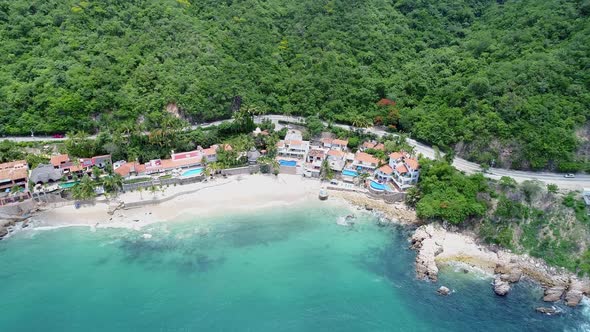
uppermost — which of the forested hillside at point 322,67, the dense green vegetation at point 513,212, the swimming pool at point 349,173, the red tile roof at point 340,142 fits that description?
the forested hillside at point 322,67

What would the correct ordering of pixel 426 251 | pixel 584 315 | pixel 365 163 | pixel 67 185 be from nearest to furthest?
pixel 584 315
pixel 426 251
pixel 67 185
pixel 365 163

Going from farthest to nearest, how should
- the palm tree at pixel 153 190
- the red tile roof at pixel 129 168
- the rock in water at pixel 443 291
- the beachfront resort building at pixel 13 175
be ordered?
the red tile roof at pixel 129 168 → the palm tree at pixel 153 190 → the beachfront resort building at pixel 13 175 → the rock in water at pixel 443 291

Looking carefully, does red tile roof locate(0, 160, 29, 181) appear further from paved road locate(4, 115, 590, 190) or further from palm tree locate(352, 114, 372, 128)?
palm tree locate(352, 114, 372, 128)

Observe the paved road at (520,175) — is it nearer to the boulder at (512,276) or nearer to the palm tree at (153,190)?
the boulder at (512,276)

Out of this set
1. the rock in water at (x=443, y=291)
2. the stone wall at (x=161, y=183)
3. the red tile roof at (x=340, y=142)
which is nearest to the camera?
the rock in water at (x=443, y=291)

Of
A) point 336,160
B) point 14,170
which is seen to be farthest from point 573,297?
point 14,170

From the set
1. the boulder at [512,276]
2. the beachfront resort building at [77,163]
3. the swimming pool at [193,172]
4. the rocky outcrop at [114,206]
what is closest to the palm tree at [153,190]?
the rocky outcrop at [114,206]

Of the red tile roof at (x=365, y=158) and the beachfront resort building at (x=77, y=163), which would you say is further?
the red tile roof at (x=365, y=158)

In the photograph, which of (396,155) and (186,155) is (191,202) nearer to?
(186,155)
